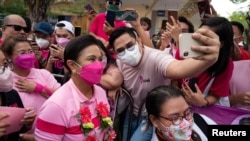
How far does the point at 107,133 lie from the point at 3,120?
732 millimetres

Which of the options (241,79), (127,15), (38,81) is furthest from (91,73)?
(241,79)

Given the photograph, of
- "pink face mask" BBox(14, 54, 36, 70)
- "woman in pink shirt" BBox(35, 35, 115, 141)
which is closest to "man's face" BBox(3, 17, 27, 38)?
"pink face mask" BBox(14, 54, 36, 70)

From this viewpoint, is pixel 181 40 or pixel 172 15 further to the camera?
pixel 172 15

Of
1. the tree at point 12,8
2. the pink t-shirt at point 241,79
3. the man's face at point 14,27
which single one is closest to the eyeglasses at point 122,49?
the pink t-shirt at point 241,79

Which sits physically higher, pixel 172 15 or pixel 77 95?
pixel 172 15

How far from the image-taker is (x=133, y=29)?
3236 millimetres

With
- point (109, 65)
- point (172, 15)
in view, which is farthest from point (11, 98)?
point (172, 15)

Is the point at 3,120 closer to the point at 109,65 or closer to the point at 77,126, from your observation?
the point at 77,126

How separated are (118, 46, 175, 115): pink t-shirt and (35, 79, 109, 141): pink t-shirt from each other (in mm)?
623

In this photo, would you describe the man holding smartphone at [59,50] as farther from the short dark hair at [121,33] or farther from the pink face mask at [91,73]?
the pink face mask at [91,73]

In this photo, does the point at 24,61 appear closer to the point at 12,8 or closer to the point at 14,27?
the point at 14,27

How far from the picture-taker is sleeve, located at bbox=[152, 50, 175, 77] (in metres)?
2.54

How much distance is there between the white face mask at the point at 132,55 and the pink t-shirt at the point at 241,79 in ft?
3.14

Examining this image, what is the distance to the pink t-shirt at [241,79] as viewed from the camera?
130 inches
